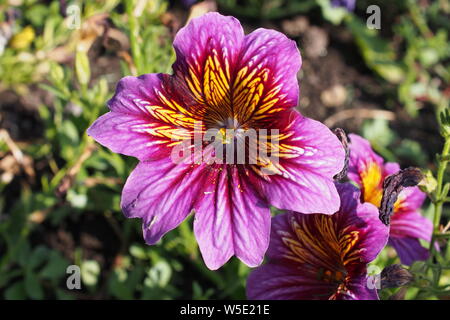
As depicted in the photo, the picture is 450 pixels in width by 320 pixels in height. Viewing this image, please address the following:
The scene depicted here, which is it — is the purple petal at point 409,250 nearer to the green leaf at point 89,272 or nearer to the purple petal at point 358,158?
the purple petal at point 358,158

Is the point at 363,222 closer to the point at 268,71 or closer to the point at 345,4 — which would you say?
the point at 268,71

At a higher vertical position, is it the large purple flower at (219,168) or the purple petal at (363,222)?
the large purple flower at (219,168)

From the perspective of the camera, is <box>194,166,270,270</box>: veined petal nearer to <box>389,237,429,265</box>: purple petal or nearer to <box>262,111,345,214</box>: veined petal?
<box>262,111,345,214</box>: veined petal

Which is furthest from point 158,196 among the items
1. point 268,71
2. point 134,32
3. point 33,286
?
point 33,286

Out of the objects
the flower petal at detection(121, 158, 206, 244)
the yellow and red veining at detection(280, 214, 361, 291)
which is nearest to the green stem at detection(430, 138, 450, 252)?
the yellow and red veining at detection(280, 214, 361, 291)

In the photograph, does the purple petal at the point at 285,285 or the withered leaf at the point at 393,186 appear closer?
the withered leaf at the point at 393,186

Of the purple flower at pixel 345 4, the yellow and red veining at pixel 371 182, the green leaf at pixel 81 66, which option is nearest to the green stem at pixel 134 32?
the green leaf at pixel 81 66
